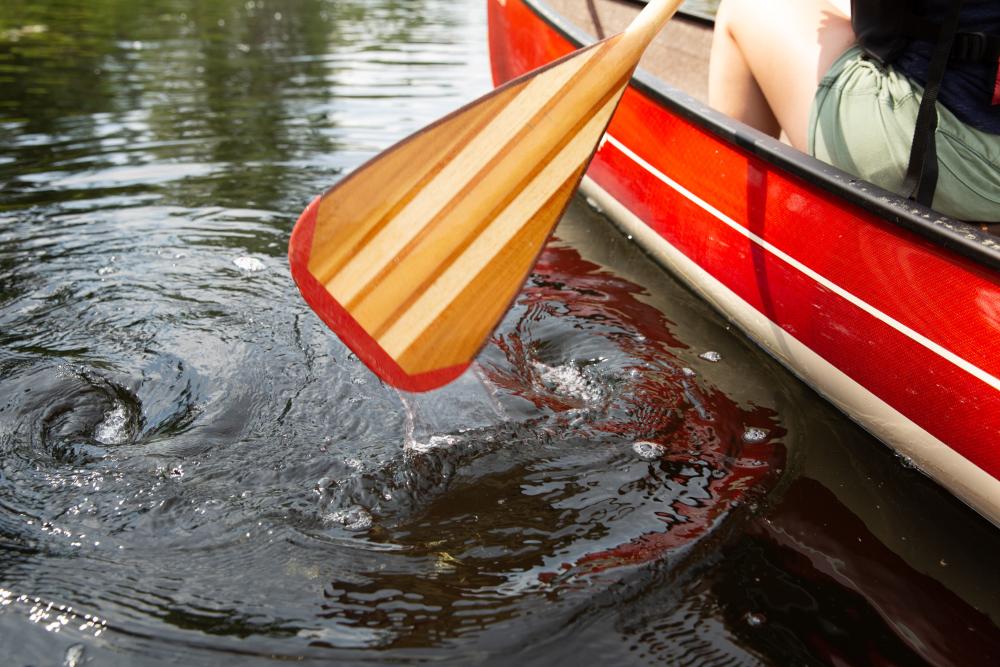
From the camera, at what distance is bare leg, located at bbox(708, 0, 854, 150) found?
233 cm

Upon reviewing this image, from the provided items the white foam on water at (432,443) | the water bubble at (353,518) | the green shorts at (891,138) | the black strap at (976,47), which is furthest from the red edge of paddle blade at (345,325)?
the black strap at (976,47)

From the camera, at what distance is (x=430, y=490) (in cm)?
201

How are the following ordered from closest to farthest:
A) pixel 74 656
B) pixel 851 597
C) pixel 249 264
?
pixel 74 656 → pixel 851 597 → pixel 249 264

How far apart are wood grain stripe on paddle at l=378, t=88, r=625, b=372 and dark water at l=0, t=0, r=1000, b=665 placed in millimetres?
261

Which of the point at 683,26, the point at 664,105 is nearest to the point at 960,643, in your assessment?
the point at 664,105

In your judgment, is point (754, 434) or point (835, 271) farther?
point (754, 434)

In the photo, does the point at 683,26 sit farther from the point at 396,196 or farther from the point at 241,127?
the point at 396,196

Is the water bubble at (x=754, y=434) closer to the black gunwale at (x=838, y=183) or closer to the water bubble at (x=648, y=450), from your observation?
the water bubble at (x=648, y=450)

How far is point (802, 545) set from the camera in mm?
1884

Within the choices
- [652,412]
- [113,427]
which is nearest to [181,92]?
[113,427]

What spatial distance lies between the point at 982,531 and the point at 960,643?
0.42 meters

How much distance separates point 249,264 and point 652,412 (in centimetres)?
162

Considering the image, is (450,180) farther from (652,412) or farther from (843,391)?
(843,391)

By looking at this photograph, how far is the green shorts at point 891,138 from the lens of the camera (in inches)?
79.7
